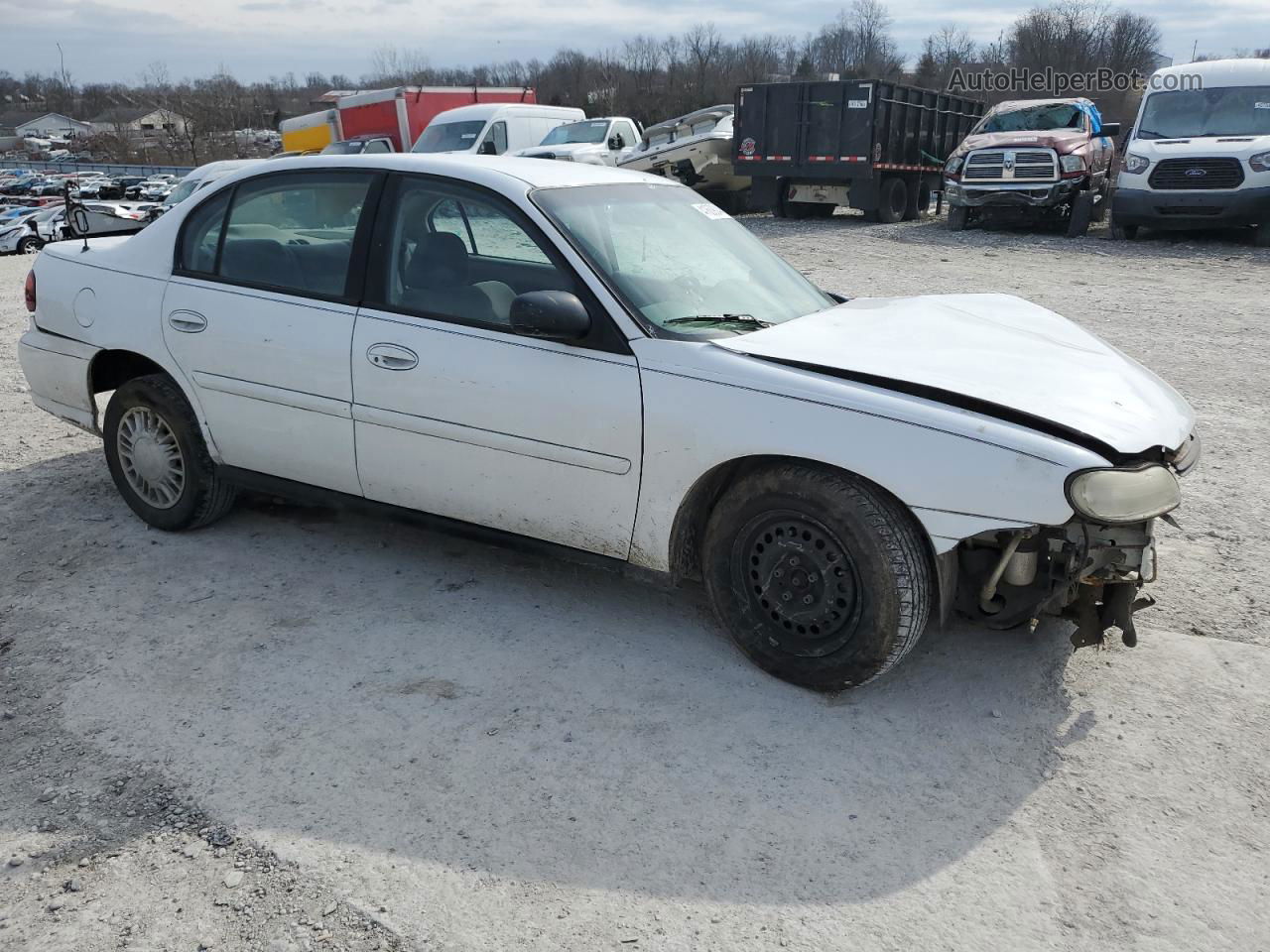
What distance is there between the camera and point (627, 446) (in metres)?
3.53

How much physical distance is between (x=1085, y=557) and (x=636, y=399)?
1.48 meters

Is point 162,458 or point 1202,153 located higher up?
point 1202,153

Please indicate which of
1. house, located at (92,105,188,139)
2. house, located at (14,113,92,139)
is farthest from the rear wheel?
house, located at (14,113,92,139)

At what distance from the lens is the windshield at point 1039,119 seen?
676 inches

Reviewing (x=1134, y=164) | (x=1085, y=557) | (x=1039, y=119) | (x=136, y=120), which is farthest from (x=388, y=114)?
(x=136, y=120)

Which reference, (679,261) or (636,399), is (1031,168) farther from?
(636,399)

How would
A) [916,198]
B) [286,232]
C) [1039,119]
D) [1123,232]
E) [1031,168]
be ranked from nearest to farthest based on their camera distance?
[286,232] < [1123,232] < [1031,168] < [1039,119] < [916,198]

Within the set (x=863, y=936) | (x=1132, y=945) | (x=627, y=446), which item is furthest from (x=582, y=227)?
(x=1132, y=945)

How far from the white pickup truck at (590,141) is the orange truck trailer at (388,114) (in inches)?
157

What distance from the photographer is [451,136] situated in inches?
781

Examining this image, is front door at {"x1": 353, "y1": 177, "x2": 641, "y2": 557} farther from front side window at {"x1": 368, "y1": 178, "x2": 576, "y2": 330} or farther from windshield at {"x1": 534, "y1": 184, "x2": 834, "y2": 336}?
windshield at {"x1": 534, "y1": 184, "x2": 834, "y2": 336}

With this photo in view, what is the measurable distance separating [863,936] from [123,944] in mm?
1731

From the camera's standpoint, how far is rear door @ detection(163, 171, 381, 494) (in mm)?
4117

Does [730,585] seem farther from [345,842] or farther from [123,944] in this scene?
[123,944]
